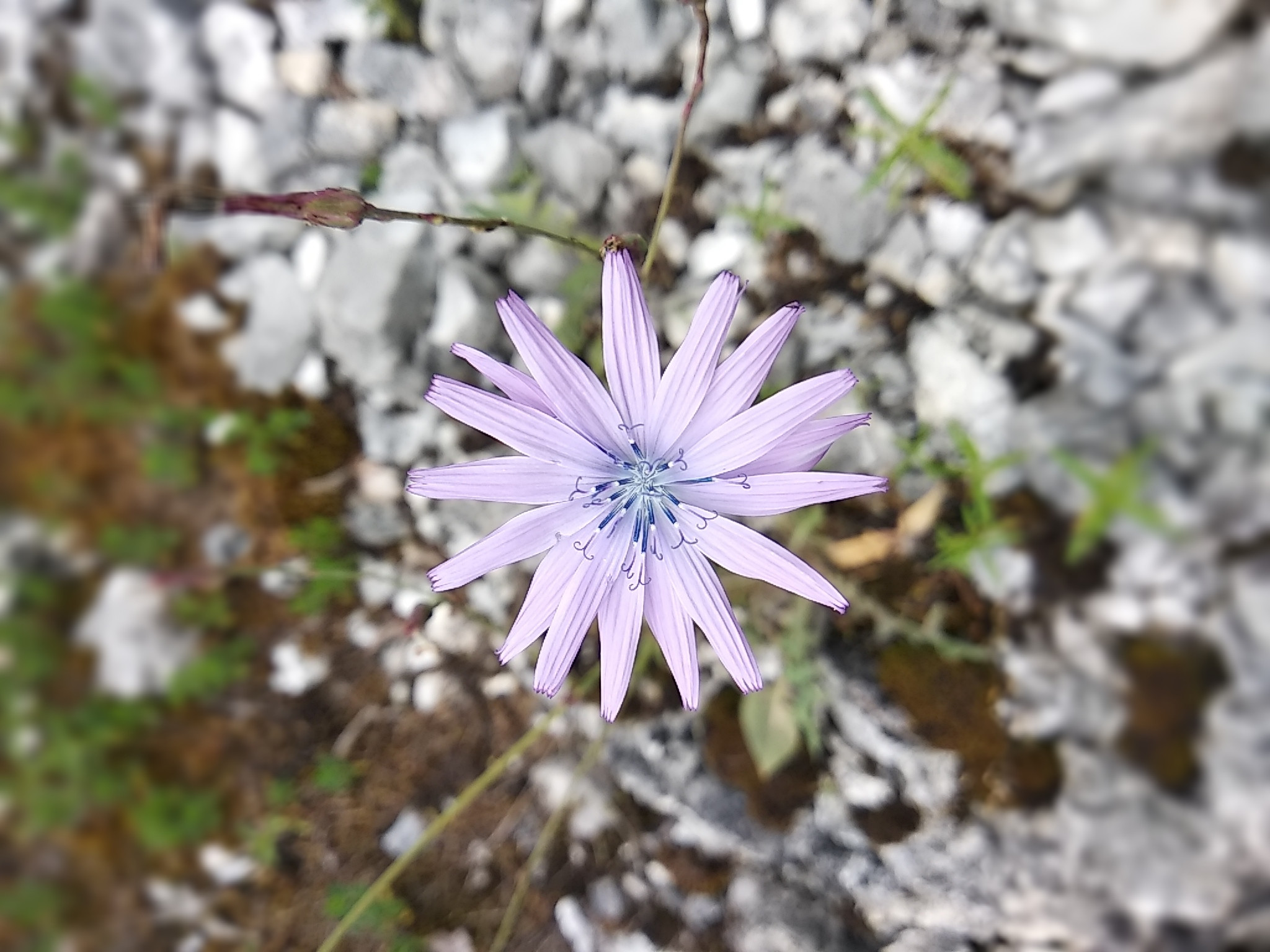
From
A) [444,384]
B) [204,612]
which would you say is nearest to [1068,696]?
[444,384]

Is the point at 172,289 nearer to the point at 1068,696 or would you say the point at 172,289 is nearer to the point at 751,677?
the point at 751,677

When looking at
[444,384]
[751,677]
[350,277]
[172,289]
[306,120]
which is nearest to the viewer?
[444,384]

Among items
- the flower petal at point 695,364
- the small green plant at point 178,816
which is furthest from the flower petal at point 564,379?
the small green plant at point 178,816

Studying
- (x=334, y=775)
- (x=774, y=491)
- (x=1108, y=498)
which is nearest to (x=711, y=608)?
(x=774, y=491)

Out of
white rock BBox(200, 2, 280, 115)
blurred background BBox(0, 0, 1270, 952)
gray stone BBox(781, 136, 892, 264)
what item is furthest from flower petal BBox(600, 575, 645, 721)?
white rock BBox(200, 2, 280, 115)

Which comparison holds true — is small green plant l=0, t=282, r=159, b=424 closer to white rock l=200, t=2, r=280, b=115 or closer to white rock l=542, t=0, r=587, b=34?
white rock l=200, t=2, r=280, b=115

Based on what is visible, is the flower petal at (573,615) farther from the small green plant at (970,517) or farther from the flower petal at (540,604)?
the small green plant at (970,517)
